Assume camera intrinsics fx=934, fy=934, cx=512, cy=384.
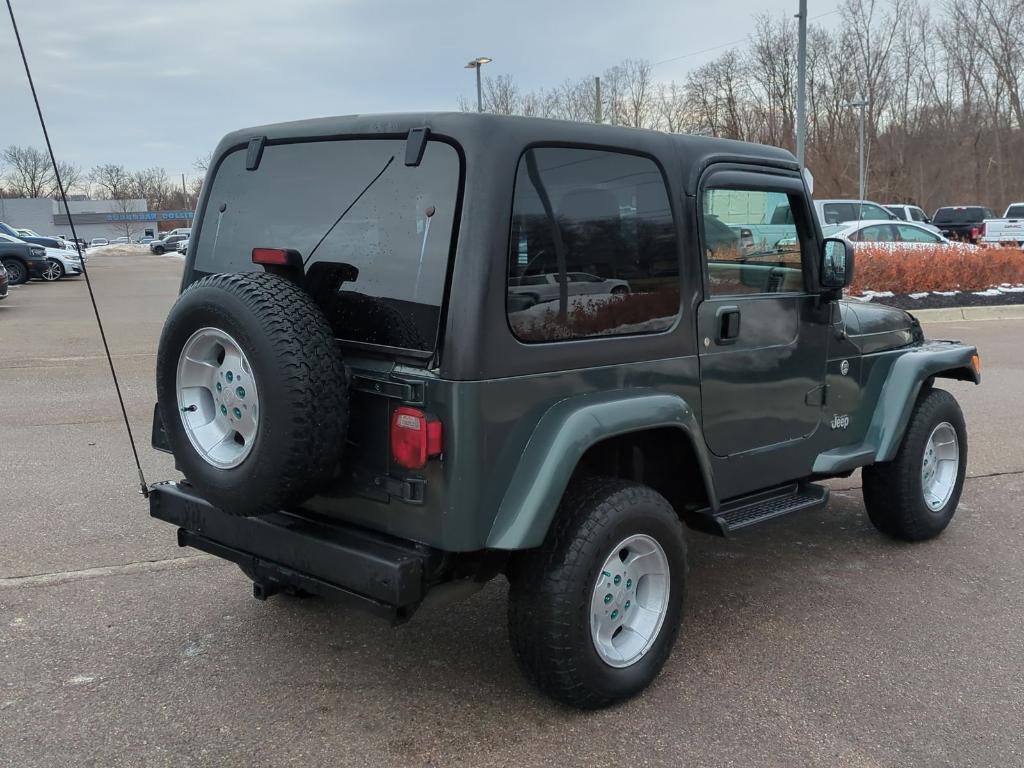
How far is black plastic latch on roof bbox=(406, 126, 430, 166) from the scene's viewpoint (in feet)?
9.70

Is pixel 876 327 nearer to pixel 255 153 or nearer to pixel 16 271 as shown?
pixel 255 153

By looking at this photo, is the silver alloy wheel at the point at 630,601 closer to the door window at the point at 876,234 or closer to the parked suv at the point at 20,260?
the door window at the point at 876,234

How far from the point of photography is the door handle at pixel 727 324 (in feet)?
12.0

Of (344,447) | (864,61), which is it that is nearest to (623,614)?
(344,447)

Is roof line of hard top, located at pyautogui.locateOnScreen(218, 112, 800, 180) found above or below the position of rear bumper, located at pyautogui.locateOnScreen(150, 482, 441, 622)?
above

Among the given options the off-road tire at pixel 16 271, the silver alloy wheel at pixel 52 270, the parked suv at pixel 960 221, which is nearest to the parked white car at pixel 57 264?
the silver alloy wheel at pixel 52 270

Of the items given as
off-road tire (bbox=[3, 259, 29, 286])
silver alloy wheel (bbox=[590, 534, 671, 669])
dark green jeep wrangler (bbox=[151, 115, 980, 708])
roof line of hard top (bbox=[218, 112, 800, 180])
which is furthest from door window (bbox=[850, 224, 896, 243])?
off-road tire (bbox=[3, 259, 29, 286])

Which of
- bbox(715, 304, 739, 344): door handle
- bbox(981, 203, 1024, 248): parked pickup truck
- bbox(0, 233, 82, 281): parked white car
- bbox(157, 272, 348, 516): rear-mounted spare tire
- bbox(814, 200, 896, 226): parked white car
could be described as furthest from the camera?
bbox(981, 203, 1024, 248): parked pickup truck

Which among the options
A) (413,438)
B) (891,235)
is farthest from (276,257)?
(891,235)

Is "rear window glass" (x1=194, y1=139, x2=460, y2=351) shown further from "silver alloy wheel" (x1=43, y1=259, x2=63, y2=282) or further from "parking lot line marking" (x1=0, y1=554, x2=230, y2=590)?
"silver alloy wheel" (x1=43, y1=259, x2=63, y2=282)

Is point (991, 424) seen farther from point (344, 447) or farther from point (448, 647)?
point (344, 447)

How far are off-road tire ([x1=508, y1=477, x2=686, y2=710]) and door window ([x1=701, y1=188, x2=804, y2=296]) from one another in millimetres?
1018

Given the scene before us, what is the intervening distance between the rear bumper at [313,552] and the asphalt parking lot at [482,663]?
1.56 ft

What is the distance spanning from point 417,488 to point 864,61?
51320 mm
